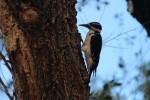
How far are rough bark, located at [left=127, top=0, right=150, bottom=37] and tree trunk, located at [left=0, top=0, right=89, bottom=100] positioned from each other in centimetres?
90

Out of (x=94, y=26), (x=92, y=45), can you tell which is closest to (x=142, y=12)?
(x=92, y=45)

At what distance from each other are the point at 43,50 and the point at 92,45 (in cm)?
167

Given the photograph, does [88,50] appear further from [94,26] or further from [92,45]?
[94,26]

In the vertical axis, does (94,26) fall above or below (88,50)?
above

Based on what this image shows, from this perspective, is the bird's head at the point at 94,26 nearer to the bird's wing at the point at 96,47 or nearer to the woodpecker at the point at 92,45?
the woodpecker at the point at 92,45

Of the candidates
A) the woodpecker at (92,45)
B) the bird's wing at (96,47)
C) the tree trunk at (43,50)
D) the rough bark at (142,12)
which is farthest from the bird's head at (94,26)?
the tree trunk at (43,50)

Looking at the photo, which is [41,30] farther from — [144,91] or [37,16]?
[144,91]

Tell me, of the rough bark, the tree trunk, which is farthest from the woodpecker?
the tree trunk

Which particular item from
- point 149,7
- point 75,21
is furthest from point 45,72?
point 149,7

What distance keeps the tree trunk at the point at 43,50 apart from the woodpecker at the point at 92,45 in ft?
4.15

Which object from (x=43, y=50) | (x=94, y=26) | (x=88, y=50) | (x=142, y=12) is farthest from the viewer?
(x=94, y=26)

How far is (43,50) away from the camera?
2725mm

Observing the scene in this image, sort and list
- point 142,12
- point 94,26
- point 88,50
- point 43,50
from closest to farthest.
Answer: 1. point 43,50
2. point 142,12
3. point 88,50
4. point 94,26

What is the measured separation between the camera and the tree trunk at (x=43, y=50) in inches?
105
